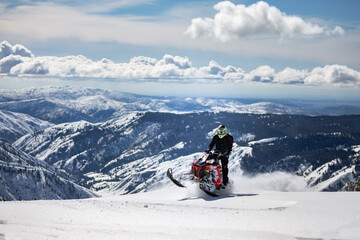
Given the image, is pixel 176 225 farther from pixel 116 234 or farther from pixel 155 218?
pixel 116 234

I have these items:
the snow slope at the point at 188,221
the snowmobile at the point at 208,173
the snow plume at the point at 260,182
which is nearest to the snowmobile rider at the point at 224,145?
the snowmobile at the point at 208,173

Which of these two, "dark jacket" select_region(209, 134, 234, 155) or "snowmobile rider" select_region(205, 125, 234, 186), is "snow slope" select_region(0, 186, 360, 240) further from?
"dark jacket" select_region(209, 134, 234, 155)

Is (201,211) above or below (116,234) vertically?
below

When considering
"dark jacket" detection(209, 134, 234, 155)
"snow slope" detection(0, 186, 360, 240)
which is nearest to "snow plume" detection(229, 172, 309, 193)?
"dark jacket" detection(209, 134, 234, 155)

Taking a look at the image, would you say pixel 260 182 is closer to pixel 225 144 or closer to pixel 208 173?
pixel 225 144

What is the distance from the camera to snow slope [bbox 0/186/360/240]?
8945 mm

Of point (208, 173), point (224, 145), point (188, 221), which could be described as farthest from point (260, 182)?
point (188, 221)

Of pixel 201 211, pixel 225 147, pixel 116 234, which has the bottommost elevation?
pixel 201 211

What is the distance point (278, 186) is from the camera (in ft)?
109

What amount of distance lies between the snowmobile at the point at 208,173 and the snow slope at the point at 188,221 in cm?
400

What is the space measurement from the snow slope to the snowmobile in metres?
4.00

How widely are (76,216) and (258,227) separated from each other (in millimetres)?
7152

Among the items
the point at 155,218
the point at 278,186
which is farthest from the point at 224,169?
the point at 278,186

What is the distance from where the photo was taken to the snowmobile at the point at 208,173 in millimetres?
18672
